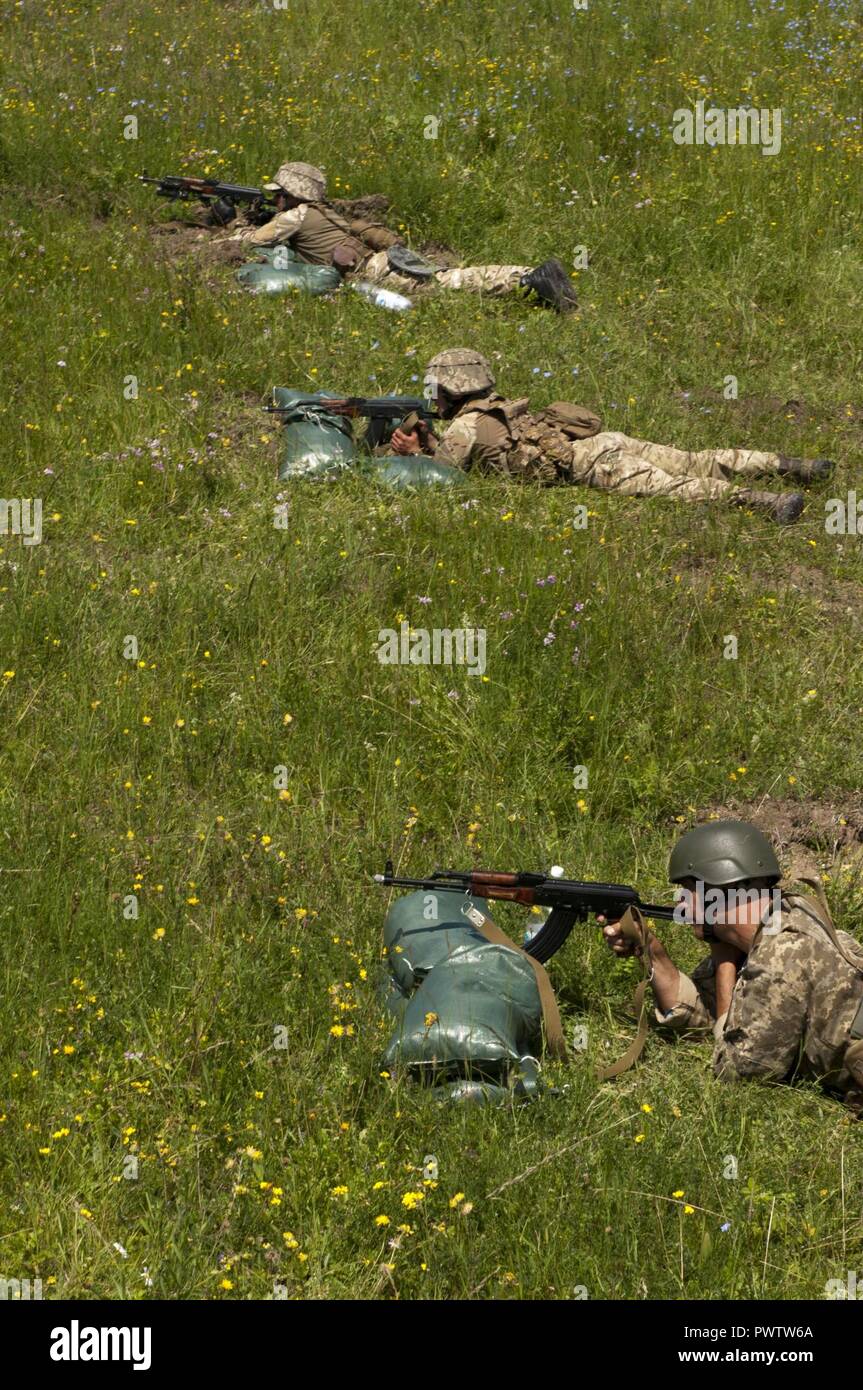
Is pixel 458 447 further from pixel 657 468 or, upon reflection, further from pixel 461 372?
pixel 657 468

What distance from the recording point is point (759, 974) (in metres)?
4.65

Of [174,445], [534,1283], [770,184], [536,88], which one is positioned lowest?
[534,1283]

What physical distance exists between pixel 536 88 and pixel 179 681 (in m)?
8.07

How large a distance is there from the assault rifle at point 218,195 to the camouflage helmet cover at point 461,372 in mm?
2943

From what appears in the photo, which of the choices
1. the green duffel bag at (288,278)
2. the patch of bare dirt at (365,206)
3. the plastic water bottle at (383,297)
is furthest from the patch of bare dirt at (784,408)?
the patch of bare dirt at (365,206)

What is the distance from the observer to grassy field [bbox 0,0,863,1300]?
4.16 m

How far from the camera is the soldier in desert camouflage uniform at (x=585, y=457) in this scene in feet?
27.5

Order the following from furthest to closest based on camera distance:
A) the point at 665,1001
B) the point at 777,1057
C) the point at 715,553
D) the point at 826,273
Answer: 1. the point at 826,273
2. the point at 715,553
3. the point at 665,1001
4. the point at 777,1057

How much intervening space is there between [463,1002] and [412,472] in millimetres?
4161

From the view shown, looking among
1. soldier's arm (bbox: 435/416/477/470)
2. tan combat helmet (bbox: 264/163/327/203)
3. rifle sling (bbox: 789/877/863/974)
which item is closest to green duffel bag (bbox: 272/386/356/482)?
soldier's arm (bbox: 435/416/477/470)

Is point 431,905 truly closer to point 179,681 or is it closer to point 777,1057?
point 777,1057

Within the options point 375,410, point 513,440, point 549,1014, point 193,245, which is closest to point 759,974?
point 549,1014

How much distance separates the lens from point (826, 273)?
1060 cm

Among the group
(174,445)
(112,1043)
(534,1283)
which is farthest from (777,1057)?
(174,445)
